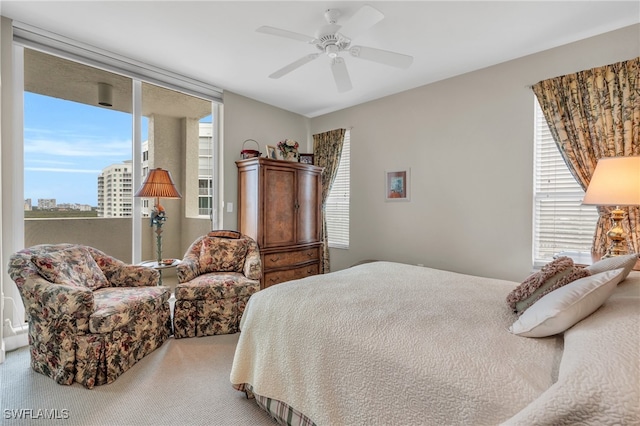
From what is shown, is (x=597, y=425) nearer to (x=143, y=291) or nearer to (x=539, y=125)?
(x=143, y=291)

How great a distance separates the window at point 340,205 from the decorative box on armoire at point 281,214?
14.4 inches

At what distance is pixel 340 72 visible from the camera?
2.47 m

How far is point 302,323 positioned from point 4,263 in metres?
2.69

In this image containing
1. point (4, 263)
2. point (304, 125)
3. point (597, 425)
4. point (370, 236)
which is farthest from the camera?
point (304, 125)

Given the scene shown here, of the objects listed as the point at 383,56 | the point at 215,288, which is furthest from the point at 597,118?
the point at 215,288

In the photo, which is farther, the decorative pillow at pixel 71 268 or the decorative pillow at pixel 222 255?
the decorative pillow at pixel 222 255

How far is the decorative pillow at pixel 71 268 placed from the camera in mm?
2109

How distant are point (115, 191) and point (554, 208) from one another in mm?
4360

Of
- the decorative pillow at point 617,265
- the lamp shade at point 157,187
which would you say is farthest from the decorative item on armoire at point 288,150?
the decorative pillow at point 617,265

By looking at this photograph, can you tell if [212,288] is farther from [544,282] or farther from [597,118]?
[597,118]

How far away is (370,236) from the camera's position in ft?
13.6

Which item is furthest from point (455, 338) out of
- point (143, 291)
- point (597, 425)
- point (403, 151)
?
point (403, 151)

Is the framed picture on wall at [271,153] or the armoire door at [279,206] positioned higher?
the framed picture on wall at [271,153]

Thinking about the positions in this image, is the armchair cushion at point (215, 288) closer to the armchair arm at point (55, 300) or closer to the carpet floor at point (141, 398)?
the carpet floor at point (141, 398)
